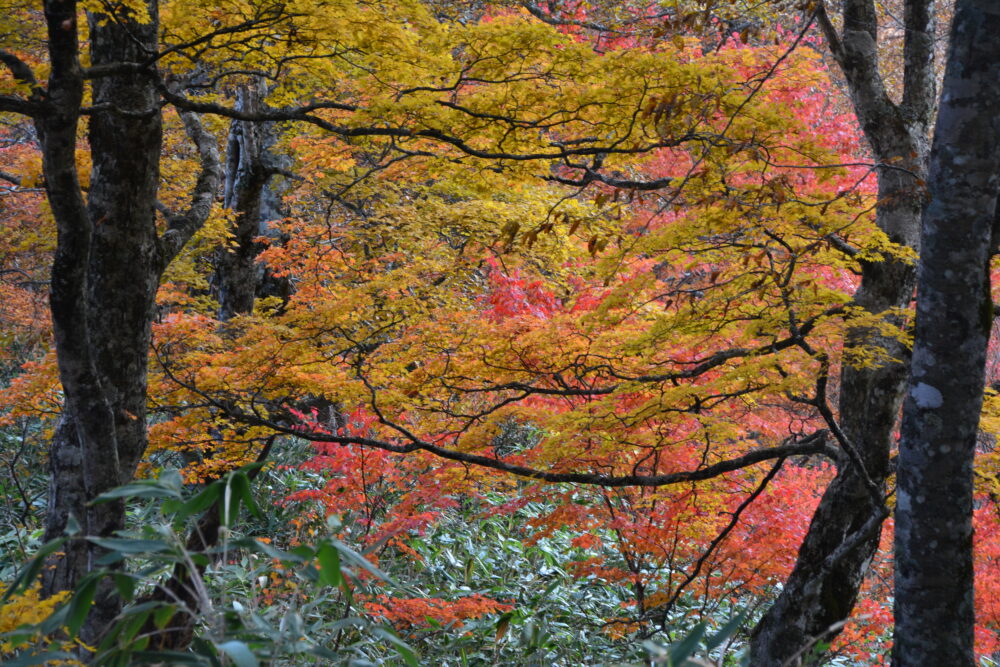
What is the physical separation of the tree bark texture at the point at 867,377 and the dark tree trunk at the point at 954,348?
2.60m

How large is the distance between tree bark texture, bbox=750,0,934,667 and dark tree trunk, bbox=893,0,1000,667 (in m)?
2.60

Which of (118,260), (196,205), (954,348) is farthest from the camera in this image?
(196,205)

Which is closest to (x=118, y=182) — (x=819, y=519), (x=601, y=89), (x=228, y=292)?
(x=601, y=89)

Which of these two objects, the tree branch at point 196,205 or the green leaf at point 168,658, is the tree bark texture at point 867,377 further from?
the tree branch at point 196,205

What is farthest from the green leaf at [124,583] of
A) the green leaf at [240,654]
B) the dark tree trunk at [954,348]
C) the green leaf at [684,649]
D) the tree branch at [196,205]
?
the tree branch at [196,205]

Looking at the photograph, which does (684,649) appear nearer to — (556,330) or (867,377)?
(556,330)

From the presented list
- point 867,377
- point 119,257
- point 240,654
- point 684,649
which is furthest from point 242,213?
point 684,649

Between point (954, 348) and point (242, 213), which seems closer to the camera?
point (954, 348)

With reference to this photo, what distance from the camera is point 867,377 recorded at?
5.02 meters

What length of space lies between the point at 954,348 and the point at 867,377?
2.93 meters

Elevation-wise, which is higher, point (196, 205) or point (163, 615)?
point (196, 205)

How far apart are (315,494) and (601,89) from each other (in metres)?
4.15

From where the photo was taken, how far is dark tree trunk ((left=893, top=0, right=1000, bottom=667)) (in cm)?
228

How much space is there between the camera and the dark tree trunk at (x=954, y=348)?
7.48 ft
